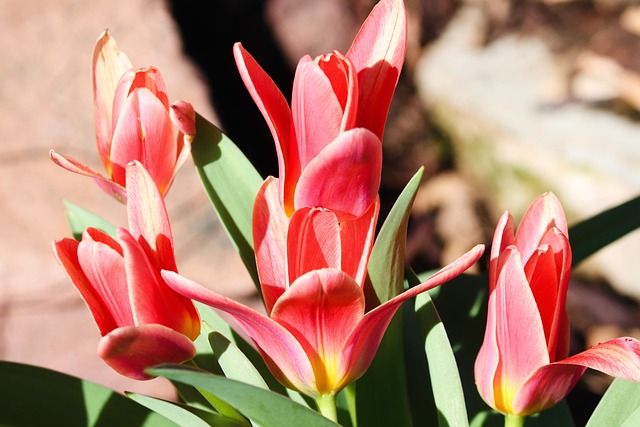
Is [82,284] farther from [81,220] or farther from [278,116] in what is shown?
[81,220]

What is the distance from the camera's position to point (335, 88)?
45 centimetres

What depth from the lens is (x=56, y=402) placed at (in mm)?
488

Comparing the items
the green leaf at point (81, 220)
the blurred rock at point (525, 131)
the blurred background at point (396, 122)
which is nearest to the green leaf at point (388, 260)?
the green leaf at point (81, 220)

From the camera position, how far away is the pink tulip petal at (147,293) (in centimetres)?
43

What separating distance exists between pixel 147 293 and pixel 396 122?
196cm

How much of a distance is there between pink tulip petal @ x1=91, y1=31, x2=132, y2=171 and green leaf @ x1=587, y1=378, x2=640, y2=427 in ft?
1.21

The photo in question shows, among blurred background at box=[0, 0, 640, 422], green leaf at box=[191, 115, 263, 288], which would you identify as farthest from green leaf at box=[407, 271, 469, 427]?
blurred background at box=[0, 0, 640, 422]

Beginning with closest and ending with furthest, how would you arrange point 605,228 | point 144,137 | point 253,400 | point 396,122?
1. point 253,400
2. point 144,137
3. point 605,228
4. point 396,122

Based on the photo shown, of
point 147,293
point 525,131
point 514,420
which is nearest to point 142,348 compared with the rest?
point 147,293

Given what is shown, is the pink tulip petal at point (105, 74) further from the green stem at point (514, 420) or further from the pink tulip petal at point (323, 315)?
the green stem at point (514, 420)

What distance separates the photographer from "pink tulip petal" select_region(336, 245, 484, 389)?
1.38 feet

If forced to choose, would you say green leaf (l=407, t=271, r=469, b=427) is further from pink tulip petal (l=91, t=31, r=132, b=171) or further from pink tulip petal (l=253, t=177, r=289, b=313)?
pink tulip petal (l=91, t=31, r=132, b=171)

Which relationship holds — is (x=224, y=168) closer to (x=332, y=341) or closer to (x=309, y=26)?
(x=332, y=341)

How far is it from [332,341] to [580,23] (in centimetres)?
216
